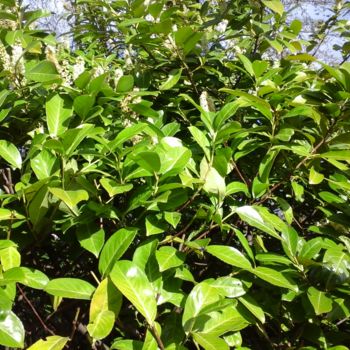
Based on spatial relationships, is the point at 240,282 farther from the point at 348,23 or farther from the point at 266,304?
the point at 348,23

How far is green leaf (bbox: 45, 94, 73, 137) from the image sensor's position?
1.37 metres

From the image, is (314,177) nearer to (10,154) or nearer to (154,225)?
(154,225)

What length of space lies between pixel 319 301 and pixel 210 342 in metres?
0.36

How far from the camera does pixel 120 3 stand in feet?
6.48

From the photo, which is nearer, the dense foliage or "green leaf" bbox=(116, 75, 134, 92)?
the dense foliage

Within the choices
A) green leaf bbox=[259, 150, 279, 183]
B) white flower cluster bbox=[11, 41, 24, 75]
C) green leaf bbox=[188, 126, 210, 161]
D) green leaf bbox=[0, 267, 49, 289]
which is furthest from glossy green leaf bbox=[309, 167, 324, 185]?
white flower cluster bbox=[11, 41, 24, 75]

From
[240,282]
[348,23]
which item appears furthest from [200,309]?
[348,23]

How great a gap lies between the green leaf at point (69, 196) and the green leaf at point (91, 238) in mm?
153

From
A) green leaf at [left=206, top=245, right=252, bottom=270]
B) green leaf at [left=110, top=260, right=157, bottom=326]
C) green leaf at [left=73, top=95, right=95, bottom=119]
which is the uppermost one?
green leaf at [left=73, top=95, right=95, bottom=119]

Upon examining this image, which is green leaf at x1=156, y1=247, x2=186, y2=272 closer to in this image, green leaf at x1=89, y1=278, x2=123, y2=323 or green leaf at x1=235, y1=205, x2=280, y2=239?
green leaf at x1=89, y1=278, x2=123, y2=323

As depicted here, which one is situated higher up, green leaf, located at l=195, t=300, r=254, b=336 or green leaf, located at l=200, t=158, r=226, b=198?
green leaf, located at l=200, t=158, r=226, b=198

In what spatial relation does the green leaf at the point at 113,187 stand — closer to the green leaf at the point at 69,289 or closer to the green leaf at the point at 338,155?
the green leaf at the point at 69,289

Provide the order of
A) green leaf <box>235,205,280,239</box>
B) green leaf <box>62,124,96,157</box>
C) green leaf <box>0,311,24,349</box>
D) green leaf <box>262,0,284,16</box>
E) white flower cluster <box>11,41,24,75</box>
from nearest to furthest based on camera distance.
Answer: green leaf <box>0,311,24,349</box> < green leaf <box>62,124,96,157</box> < green leaf <box>235,205,280,239</box> < white flower cluster <box>11,41,24,75</box> < green leaf <box>262,0,284,16</box>

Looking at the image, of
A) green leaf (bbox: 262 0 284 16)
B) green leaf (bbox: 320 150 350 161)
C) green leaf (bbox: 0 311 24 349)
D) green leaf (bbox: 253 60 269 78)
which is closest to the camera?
green leaf (bbox: 0 311 24 349)
